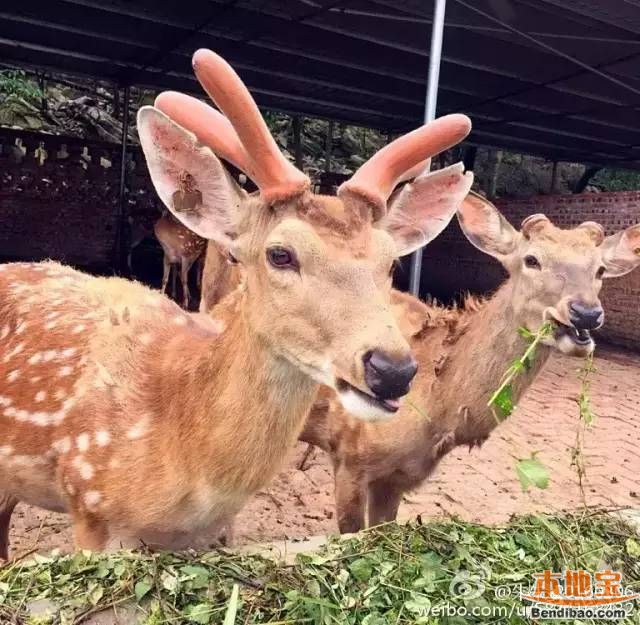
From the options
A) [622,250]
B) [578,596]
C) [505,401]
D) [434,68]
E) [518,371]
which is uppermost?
[434,68]

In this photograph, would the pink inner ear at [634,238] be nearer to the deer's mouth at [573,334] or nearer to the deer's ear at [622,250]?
the deer's ear at [622,250]

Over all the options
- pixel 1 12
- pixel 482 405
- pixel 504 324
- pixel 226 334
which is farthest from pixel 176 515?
pixel 1 12

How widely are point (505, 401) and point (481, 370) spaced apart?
38 cm

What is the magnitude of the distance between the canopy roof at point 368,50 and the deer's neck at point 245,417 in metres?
5.36

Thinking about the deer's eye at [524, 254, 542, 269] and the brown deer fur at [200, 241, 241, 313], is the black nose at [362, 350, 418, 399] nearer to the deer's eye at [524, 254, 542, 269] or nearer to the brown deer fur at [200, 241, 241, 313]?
the deer's eye at [524, 254, 542, 269]

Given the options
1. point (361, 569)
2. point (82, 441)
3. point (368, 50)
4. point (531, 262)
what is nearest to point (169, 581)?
point (361, 569)

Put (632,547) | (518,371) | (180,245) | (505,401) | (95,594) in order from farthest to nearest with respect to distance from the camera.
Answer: (180,245)
(518,371)
(505,401)
(632,547)
(95,594)

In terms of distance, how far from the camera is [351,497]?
10.7 feet

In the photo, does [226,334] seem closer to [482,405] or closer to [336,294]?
[336,294]

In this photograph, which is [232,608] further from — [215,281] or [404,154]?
[215,281]

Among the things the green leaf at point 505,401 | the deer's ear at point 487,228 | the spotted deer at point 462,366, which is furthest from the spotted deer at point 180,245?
the green leaf at point 505,401

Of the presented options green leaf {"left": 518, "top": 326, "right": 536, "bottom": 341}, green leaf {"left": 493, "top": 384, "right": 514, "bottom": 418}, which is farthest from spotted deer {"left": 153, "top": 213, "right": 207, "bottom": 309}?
green leaf {"left": 493, "top": 384, "right": 514, "bottom": 418}

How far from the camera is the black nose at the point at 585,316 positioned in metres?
3.18

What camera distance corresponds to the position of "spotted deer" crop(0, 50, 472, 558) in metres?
1.91
